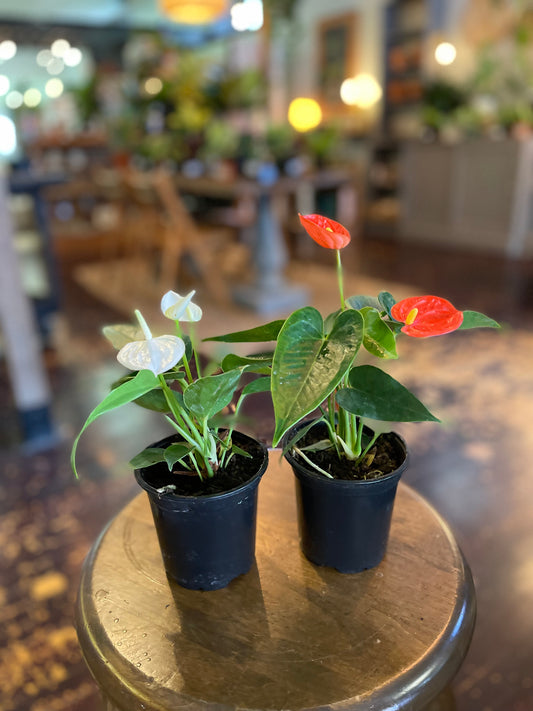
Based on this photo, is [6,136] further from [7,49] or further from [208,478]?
[7,49]

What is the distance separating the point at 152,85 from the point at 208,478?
582 centimetres

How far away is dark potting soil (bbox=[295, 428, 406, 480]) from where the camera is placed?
696 mm

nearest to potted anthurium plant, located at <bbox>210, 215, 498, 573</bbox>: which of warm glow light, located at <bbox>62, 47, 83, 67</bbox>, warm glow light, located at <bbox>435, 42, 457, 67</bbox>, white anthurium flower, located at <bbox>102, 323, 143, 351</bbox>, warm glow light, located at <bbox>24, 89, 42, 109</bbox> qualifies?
white anthurium flower, located at <bbox>102, 323, 143, 351</bbox>

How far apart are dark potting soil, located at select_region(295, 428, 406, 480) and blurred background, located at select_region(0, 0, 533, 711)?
0.62ft

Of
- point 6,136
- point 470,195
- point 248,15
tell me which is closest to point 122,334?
point 6,136

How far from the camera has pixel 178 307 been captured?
0.58 m

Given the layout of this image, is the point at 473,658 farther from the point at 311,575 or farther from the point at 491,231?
the point at 491,231

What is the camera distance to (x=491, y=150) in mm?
5227

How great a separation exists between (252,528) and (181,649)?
16 cm

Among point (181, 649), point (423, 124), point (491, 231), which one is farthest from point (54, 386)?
→ point (423, 124)

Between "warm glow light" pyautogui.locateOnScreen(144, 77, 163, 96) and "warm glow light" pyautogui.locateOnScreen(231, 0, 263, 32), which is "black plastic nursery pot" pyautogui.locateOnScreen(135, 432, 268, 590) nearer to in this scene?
"warm glow light" pyautogui.locateOnScreen(144, 77, 163, 96)

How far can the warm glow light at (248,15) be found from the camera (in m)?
6.83

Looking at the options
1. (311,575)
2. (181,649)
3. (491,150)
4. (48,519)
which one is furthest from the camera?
(491,150)

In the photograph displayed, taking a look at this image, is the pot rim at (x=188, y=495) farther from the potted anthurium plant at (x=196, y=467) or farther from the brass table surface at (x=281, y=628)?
Result: the brass table surface at (x=281, y=628)
